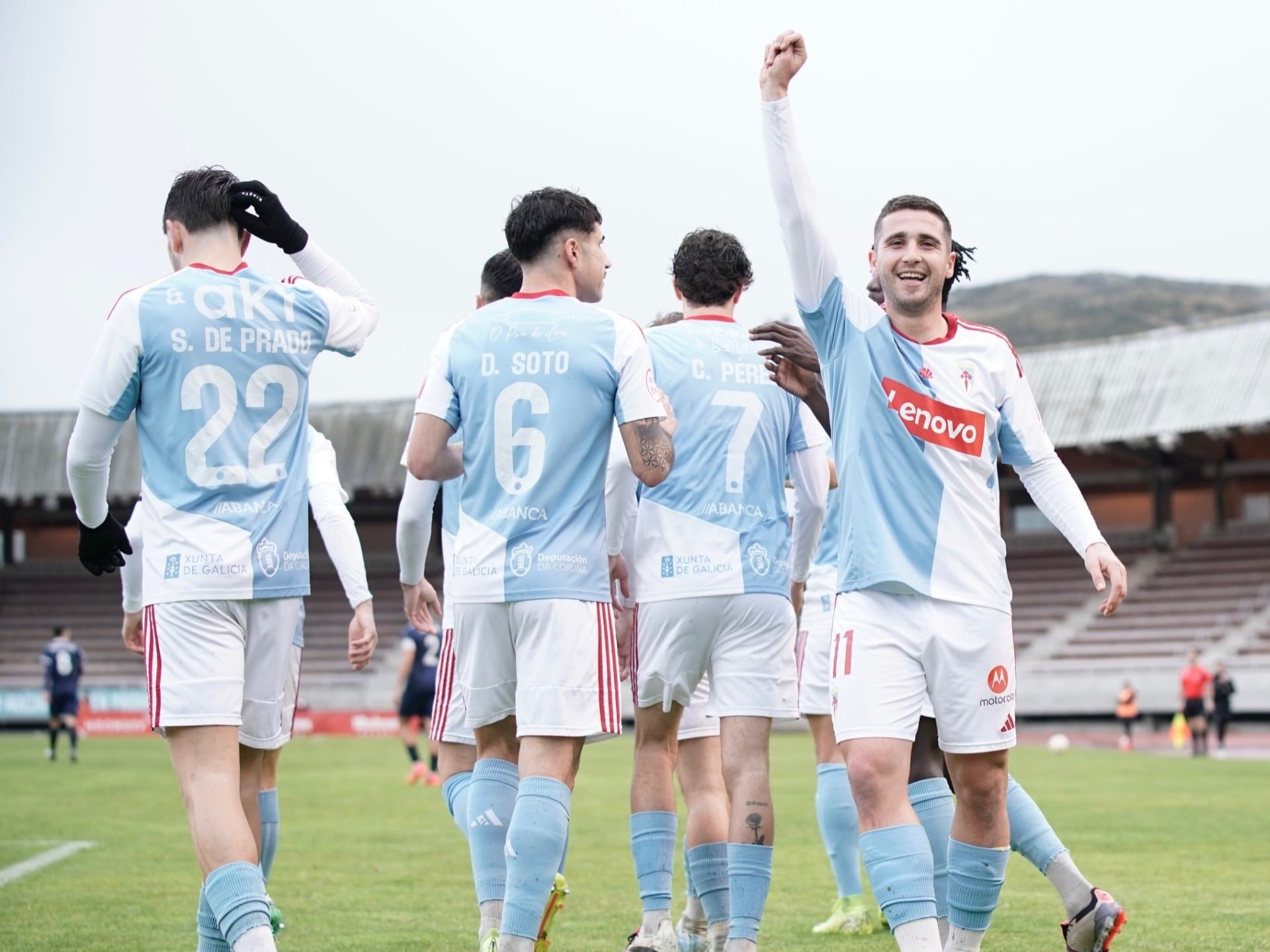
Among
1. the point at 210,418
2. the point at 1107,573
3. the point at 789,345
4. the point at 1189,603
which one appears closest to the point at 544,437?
the point at 789,345

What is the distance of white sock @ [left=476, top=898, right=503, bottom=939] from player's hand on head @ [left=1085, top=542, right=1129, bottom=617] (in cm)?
231

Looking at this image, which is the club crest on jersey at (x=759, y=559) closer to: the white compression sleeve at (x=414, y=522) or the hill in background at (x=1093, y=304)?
the white compression sleeve at (x=414, y=522)

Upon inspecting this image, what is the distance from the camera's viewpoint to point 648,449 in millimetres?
4809

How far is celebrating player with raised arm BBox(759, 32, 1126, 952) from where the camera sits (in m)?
4.38

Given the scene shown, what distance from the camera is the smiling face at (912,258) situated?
4648 mm

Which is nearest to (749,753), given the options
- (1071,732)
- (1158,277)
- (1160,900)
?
(1160,900)

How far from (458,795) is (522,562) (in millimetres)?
1571

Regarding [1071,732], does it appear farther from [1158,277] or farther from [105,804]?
[1158,277]

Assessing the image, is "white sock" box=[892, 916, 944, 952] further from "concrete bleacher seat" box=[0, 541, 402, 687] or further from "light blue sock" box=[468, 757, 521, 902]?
"concrete bleacher seat" box=[0, 541, 402, 687]

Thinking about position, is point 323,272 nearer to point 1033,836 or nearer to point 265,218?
point 265,218

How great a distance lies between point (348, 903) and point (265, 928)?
3728mm

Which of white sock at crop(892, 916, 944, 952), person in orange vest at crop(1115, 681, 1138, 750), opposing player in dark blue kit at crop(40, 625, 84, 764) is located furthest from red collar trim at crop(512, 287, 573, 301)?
person in orange vest at crop(1115, 681, 1138, 750)

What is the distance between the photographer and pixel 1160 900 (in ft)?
24.5

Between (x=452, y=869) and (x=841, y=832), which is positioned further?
(x=452, y=869)
